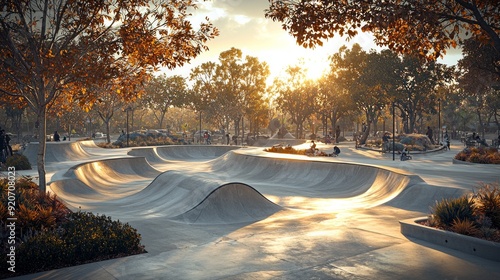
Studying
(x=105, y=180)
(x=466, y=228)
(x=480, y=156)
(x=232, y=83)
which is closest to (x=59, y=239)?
(x=466, y=228)

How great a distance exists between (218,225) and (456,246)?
5.79 metres

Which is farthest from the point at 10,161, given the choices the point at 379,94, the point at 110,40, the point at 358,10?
the point at 379,94

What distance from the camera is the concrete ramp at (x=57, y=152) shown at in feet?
90.2

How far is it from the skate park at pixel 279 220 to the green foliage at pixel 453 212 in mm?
680

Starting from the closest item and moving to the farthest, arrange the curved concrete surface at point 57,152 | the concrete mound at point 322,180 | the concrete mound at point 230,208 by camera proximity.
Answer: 1. the concrete mound at point 230,208
2. the concrete mound at point 322,180
3. the curved concrete surface at point 57,152

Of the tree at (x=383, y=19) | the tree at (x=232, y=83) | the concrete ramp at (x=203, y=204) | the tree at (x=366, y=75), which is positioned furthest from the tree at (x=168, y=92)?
the tree at (x=383, y=19)

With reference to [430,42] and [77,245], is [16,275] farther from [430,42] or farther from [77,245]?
[430,42]

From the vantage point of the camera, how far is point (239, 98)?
68.8 meters

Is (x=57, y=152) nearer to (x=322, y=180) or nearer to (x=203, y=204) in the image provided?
(x=322, y=180)

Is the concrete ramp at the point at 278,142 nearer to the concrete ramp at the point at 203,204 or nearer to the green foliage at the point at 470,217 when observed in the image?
A: the concrete ramp at the point at 203,204

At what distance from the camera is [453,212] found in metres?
8.84

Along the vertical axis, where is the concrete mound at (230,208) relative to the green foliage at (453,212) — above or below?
below

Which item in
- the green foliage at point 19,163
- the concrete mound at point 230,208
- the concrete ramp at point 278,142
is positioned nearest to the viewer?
the concrete mound at point 230,208

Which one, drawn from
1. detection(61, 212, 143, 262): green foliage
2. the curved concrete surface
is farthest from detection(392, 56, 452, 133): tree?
detection(61, 212, 143, 262): green foliage
